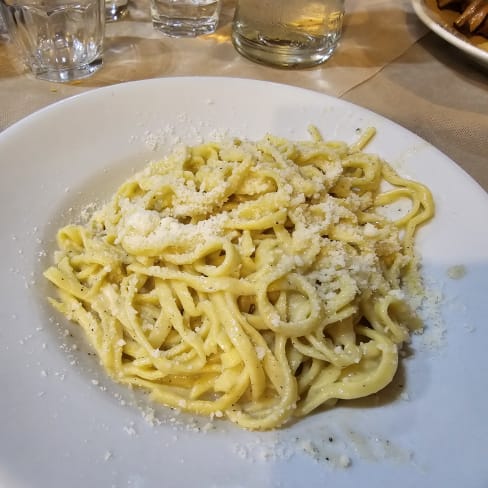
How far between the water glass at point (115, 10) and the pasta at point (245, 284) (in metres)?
1.05

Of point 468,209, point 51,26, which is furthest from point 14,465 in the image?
point 51,26

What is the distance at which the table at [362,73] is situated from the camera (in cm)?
178

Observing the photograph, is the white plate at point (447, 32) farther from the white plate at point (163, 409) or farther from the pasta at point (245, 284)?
the pasta at point (245, 284)

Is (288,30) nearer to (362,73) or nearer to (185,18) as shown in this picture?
(362,73)

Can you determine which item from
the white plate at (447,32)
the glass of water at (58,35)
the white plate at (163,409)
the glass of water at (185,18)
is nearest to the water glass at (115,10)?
the glass of water at (185,18)

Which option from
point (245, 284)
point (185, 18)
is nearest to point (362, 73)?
point (185, 18)

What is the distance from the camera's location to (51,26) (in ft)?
5.95

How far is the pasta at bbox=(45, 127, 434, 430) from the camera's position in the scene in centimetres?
105

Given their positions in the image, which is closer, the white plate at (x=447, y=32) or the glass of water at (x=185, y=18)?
the white plate at (x=447, y=32)

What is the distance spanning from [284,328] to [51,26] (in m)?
1.30

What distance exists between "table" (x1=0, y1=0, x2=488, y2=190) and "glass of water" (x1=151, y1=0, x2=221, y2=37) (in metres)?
0.04

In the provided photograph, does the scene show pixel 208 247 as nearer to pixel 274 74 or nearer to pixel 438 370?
pixel 438 370

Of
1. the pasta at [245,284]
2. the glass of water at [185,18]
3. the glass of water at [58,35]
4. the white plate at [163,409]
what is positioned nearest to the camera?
the white plate at [163,409]

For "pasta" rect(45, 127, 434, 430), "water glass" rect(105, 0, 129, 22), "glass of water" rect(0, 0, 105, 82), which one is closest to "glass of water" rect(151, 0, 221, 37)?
"water glass" rect(105, 0, 129, 22)
